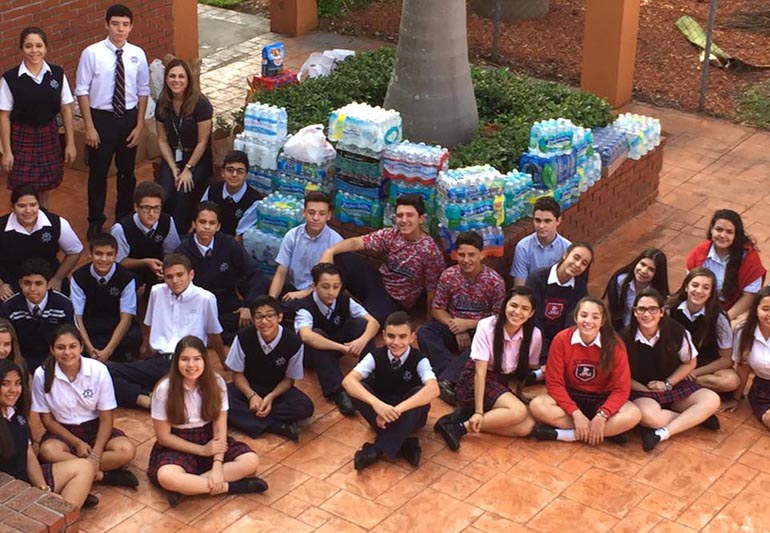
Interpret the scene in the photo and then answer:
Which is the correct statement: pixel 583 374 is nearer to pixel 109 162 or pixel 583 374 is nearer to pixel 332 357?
pixel 332 357

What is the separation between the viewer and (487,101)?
12375 millimetres

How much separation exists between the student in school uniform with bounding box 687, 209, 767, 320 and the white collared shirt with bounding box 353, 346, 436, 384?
7.75 feet

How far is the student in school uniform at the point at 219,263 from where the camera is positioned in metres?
9.83

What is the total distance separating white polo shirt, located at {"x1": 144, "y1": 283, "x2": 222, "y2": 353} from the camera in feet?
30.1

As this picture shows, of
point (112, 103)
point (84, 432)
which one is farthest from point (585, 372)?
point (112, 103)

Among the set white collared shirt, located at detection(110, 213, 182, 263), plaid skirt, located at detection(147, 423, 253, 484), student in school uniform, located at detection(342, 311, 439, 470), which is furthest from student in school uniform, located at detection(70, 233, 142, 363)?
student in school uniform, located at detection(342, 311, 439, 470)

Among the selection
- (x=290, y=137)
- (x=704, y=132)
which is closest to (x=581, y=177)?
(x=290, y=137)

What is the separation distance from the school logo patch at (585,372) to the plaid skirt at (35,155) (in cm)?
448

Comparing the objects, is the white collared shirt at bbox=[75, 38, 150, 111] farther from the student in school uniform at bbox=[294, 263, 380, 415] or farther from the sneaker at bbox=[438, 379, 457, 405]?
the sneaker at bbox=[438, 379, 457, 405]

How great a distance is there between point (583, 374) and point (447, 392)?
0.97 m

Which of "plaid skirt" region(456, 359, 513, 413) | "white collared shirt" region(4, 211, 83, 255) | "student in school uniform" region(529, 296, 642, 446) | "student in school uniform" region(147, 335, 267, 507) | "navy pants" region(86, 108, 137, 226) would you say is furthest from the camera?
"navy pants" region(86, 108, 137, 226)

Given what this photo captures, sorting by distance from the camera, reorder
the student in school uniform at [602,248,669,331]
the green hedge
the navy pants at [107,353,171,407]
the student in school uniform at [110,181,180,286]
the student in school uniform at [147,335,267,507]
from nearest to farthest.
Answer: the student in school uniform at [147,335,267,507] → the navy pants at [107,353,171,407] → the student in school uniform at [602,248,669,331] → the student in school uniform at [110,181,180,286] → the green hedge

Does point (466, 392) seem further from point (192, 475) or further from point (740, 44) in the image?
point (740, 44)

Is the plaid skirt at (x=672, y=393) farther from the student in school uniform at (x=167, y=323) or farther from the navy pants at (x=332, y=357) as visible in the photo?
the student in school uniform at (x=167, y=323)
